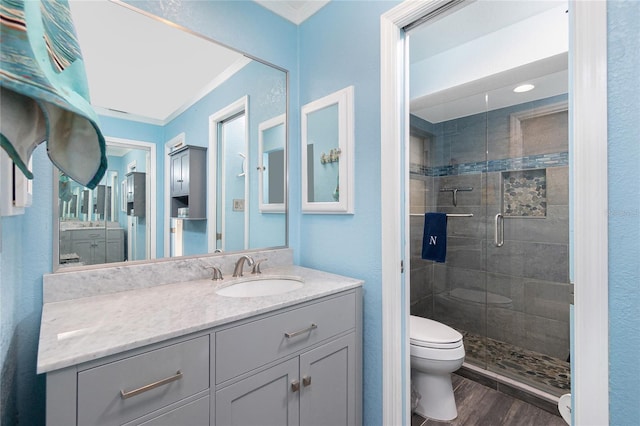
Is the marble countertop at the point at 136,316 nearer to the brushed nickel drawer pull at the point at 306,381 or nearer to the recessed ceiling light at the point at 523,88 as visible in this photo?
the brushed nickel drawer pull at the point at 306,381

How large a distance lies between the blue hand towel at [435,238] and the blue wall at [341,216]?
3.61ft

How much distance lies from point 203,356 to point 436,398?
148 centimetres

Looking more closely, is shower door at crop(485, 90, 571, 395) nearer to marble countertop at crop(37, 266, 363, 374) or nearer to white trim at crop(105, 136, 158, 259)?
marble countertop at crop(37, 266, 363, 374)

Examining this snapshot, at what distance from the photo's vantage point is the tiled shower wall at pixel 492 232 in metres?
2.14

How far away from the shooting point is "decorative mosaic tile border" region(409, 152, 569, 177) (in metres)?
2.14

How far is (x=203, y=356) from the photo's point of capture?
0.85 meters

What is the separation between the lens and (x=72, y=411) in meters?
Result: 0.66

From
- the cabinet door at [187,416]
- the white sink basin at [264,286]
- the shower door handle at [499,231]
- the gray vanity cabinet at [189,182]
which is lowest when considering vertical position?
the cabinet door at [187,416]

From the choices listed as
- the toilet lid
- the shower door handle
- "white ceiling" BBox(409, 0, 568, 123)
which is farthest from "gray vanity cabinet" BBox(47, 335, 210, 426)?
the shower door handle

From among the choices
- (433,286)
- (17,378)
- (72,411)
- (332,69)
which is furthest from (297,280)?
(433,286)

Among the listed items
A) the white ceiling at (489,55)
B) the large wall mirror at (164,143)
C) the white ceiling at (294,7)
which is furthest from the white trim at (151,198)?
the white ceiling at (489,55)

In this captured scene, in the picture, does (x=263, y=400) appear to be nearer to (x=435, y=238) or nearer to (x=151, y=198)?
(x=151, y=198)

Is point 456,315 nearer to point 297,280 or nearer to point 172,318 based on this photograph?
point 297,280

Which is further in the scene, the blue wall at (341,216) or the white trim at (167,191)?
the white trim at (167,191)
